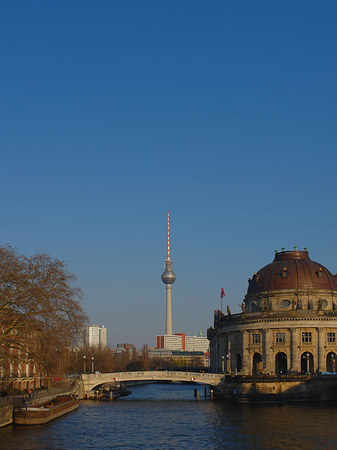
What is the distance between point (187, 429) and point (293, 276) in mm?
65111

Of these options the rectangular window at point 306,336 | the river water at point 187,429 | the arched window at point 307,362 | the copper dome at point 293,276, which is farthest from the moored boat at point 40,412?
the copper dome at point 293,276

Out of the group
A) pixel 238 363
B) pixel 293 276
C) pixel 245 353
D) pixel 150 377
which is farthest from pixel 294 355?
pixel 150 377

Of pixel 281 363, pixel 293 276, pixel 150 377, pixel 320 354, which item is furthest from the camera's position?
pixel 281 363

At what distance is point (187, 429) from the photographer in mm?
73750

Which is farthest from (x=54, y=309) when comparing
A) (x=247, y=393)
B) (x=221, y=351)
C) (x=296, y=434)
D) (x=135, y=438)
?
(x=221, y=351)

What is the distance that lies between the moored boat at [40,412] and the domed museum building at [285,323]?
46748 millimetres

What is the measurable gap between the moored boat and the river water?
987mm

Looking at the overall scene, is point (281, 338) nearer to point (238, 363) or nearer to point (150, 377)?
point (238, 363)

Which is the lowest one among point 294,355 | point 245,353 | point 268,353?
point 294,355

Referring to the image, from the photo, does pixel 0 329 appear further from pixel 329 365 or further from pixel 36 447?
pixel 329 365

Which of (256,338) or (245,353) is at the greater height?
(256,338)

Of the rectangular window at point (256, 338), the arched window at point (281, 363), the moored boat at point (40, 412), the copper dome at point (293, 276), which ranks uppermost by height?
the copper dome at point (293, 276)

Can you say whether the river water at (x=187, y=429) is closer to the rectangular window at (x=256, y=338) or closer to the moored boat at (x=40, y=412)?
the moored boat at (x=40, y=412)

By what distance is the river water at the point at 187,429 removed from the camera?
6209 cm
